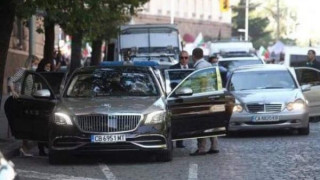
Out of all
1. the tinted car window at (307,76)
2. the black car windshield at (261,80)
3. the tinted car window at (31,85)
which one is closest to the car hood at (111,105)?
the tinted car window at (31,85)

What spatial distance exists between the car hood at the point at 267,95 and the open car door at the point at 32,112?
4840mm

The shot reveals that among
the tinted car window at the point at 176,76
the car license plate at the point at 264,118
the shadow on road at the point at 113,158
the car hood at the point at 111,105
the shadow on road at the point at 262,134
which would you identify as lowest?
the shadow on road at the point at 262,134

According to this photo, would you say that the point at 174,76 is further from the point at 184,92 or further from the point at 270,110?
the point at 184,92

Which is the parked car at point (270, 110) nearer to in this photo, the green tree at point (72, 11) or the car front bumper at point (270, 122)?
the car front bumper at point (270, 122)

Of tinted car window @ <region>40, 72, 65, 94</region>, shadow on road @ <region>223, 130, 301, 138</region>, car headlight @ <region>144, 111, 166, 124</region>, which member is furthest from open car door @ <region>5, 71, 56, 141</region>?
shadow on road @ <region>223, 130, 301, 138</region>

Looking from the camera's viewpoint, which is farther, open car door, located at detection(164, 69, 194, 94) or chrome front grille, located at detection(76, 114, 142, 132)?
open car door, located at detection(164, 69, 194, 94)

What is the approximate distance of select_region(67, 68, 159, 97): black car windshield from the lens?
44.0 ft

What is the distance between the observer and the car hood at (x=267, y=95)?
1706cm

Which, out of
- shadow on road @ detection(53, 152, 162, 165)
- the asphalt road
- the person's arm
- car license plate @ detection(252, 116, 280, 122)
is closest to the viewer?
the asphalt road

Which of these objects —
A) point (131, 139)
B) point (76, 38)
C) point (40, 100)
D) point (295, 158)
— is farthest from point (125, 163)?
point (76, 38)

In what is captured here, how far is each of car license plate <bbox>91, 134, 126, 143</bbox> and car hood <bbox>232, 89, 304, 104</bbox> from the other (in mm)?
5368

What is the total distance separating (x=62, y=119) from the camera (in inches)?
490

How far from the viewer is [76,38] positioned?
1159 inches

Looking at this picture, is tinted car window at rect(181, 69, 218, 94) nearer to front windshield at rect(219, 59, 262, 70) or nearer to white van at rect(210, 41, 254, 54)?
front windshield at rect(219, 59, 262, 70)
